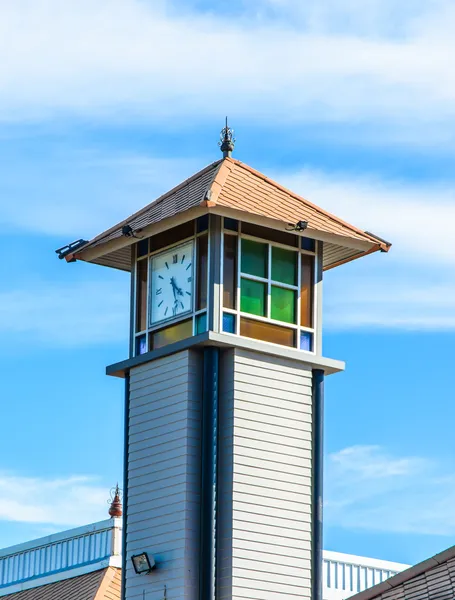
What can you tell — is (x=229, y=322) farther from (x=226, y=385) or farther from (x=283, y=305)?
(x=283, y=305)

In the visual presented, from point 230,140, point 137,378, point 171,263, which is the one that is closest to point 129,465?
point 137,378

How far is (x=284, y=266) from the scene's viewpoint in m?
32.3

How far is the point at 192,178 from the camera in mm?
33062

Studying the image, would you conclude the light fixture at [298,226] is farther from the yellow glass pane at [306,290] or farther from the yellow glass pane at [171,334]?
the yellow glass pane at [171,334]

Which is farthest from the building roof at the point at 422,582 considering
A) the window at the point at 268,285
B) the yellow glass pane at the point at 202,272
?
the yellow glass pane at the point at 202,272

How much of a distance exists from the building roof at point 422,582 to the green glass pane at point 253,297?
496cm

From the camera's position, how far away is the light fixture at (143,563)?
30516mm

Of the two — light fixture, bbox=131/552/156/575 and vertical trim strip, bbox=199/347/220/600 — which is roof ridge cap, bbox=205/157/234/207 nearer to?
vertical trim strip, bbox=199/347/220/600

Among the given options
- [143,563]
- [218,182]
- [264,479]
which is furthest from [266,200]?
[143,563]

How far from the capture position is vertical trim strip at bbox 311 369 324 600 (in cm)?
3089

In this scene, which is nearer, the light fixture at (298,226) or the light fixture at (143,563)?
the light fixture at (143,563)

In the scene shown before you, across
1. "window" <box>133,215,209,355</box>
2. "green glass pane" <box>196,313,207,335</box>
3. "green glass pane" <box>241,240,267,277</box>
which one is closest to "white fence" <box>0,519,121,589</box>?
"window" <box>133,215,209,355</box>

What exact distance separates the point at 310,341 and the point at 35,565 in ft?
28.0

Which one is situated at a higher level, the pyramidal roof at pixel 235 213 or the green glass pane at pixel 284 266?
→ the pyramidal roof at pixel 235 213
